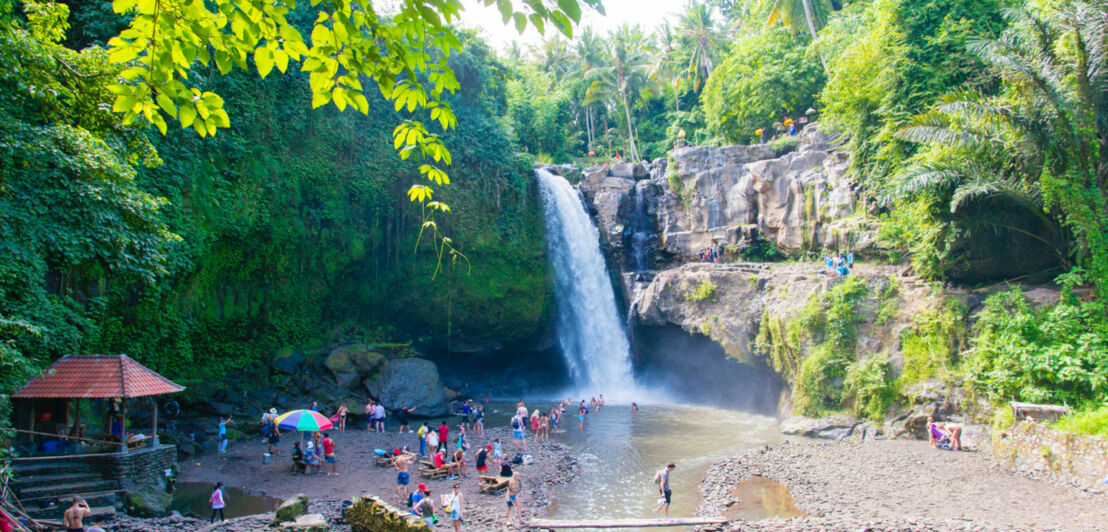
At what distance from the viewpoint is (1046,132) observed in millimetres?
14820

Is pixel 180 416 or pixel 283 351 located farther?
pixel 283 351

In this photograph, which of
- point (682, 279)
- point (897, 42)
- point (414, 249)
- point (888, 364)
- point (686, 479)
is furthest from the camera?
point (414, 249)

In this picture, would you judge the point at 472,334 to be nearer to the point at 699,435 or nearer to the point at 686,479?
the point at 699,435

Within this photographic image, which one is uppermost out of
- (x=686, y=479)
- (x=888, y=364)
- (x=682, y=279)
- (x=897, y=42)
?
(x=897, y=42)

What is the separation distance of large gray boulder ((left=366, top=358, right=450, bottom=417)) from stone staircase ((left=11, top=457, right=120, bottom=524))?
36.2ft

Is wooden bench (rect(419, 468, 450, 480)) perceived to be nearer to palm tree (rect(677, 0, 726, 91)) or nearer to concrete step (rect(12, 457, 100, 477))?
concrete step (rect(12, 457, 100, 477))

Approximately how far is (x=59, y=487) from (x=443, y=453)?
7.56 m

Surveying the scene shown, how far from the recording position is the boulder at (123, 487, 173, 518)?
11383mm

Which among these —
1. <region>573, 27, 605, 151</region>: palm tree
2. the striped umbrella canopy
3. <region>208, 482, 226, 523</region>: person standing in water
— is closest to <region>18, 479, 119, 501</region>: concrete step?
<region>208, 482, 226, 523</region>: person standing in water

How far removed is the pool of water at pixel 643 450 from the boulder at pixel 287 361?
25.9 ft

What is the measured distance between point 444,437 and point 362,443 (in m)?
3.85

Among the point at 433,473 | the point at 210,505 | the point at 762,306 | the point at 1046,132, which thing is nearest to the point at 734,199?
the point at 762,306

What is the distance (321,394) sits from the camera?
850 inches

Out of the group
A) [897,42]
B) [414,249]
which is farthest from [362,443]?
[897,42]
